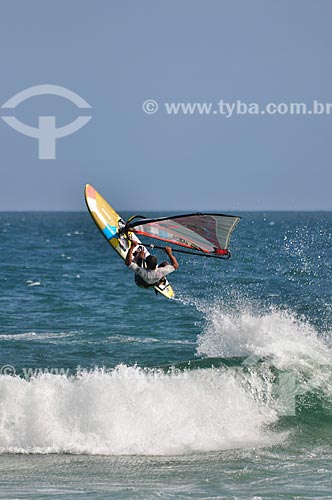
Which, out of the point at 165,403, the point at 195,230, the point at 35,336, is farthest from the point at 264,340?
the point at 35,336

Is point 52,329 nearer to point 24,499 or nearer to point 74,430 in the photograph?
→ point 74,430

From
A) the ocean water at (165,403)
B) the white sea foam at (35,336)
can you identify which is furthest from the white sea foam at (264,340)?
the white sea foam at (35,336)

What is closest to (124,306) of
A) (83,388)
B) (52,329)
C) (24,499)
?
(52,329)

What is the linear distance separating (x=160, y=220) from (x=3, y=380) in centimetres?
366

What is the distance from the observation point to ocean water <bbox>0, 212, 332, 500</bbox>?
10.3 m

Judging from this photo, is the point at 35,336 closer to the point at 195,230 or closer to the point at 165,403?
the point at 195,230

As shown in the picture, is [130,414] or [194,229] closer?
[130,414]

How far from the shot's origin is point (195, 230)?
14.3m

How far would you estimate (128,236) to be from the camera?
14586mm

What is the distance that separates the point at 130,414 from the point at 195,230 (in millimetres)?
3494

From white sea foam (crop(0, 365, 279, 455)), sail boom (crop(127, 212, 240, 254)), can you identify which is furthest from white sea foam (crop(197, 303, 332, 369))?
sail boom (crop(127, 212, 240, 254))

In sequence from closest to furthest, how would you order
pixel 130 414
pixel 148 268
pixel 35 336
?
pixel 130 414 → pixel 148 268 → pixel 35 336

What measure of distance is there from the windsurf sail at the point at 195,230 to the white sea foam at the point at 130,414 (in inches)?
87.8

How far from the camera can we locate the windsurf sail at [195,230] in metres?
13.8
